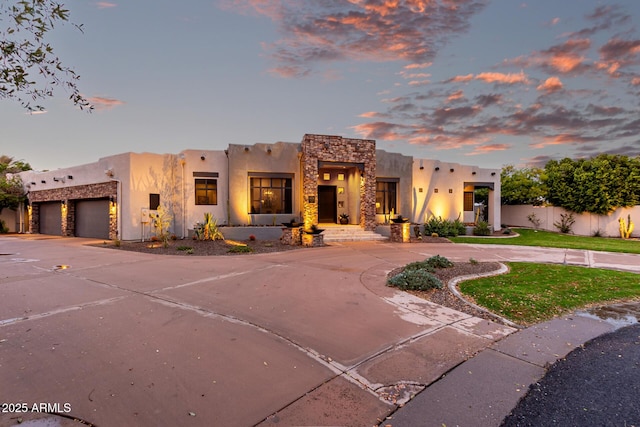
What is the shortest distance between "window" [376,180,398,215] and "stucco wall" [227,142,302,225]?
18.8 feet

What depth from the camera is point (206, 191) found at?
17188mm

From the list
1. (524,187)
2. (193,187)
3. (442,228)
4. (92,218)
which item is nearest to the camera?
(193,187)

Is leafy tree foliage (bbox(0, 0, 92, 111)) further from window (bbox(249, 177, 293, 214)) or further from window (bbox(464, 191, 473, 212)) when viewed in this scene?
window (bbox(464, 191, 473, 212))

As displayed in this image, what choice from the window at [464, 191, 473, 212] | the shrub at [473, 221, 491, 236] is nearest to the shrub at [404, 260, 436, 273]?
the shrub at [473, 221, 491, 236]

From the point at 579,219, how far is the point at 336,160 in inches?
748

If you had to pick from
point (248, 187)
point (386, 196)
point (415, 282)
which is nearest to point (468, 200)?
point (386, 196)

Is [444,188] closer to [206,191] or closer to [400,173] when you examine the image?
[400,173]

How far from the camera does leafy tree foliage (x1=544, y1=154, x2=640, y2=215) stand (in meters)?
19.4

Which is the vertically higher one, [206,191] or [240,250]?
[206,191]

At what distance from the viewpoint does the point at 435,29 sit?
35.4ft

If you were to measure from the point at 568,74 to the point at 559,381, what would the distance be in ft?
52.2

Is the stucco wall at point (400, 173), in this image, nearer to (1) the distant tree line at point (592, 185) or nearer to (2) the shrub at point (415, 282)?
(1) the distant tree line at point (592, 185)

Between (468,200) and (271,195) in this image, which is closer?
(271,195)

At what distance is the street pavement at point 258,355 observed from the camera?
249 cm
